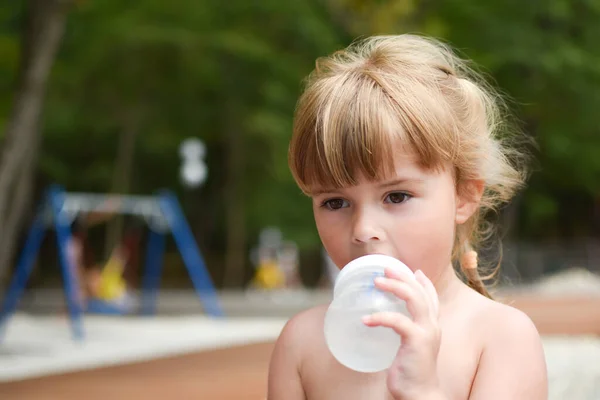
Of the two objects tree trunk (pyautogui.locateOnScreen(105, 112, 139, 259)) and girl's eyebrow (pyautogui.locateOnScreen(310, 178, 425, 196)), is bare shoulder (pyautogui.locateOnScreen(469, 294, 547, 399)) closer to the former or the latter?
girl's eyebrow (pyautogui.locateOnScreen(310, 178, 425, 196))

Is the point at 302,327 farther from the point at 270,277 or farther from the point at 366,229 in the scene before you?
the point at 270,277

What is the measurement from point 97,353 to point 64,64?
1093cm

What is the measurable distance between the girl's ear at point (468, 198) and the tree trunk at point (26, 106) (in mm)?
6225

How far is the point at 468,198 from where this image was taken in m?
2.15

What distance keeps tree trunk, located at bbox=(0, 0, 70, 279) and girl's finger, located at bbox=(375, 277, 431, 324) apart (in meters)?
6.54

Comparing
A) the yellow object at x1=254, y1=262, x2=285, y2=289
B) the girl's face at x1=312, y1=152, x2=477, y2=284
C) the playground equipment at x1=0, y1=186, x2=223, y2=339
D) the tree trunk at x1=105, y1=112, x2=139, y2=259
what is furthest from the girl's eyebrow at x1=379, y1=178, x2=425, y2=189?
the tree trunk at x1=105, y1=112, x2=139, y2=259

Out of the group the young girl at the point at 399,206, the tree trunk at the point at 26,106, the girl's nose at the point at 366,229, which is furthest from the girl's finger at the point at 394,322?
the tree trunk at the point at 26,106

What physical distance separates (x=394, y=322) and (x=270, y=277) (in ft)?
60.3

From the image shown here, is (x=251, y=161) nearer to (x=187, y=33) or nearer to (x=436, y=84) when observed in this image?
(x=187, y=33)

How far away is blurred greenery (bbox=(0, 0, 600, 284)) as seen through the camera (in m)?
19.5

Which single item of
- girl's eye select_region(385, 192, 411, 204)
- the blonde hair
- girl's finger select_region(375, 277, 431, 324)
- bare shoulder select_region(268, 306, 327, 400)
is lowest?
bare shoulder select_region(268, 306, 327, 400)

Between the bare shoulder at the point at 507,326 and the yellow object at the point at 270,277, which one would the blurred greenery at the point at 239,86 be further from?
the bare shoulder at the point at 507,326

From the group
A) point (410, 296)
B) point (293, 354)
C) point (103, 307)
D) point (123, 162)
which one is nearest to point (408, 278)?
point (410, 296)

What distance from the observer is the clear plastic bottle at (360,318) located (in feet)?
5.68
